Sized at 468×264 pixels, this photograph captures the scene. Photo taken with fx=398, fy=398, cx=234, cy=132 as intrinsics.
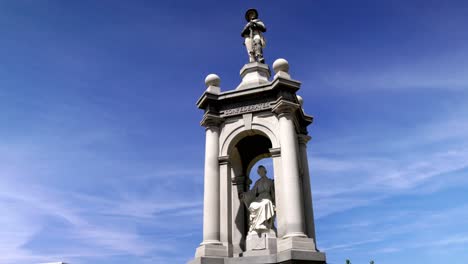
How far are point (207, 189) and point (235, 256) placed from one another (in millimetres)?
2091

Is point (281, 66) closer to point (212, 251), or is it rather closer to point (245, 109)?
point (245, 109)

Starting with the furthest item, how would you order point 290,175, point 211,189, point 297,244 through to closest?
point 211,189, point 290,175, point 297,244

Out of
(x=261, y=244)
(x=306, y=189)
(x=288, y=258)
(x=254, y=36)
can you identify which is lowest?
(x=288, y=258)

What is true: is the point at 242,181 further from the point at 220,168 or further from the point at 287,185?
the point at 287,185

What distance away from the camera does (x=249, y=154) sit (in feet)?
48.3

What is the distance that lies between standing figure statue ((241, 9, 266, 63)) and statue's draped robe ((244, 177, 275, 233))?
472cm

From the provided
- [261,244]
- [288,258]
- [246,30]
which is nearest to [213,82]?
[246,30]

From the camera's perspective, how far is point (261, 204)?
11.7m

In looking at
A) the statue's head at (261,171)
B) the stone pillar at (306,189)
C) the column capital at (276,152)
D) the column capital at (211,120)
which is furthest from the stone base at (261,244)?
the column capital at (211,120)

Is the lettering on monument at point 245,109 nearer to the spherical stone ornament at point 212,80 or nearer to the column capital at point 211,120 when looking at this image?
the column capital at point 211,120

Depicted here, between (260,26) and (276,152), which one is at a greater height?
(260,26)

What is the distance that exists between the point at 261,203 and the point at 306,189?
2.15 m

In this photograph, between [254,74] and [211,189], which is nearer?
[211,189]

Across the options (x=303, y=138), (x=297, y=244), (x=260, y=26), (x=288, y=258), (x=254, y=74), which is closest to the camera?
(x=288, y=258)
